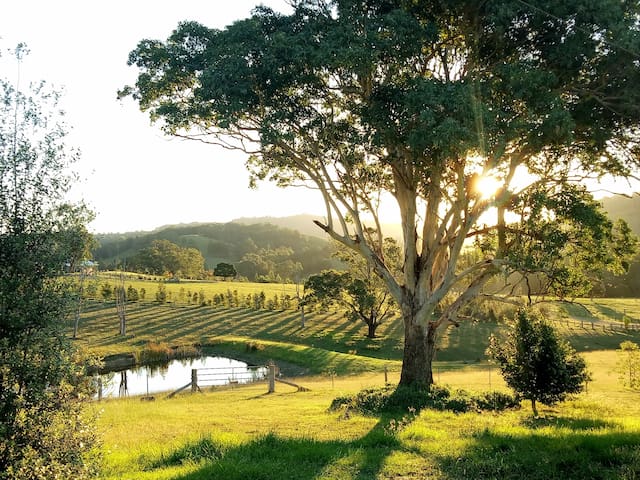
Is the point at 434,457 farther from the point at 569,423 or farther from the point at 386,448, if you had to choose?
the point at 569,423

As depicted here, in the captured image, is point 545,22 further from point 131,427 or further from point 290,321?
point 290,321

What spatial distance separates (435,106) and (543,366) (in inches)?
333

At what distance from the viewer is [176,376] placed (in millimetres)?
38312

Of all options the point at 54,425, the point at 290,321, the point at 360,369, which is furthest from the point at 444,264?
the point at 290,321

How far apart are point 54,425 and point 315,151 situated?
12097 millimetres

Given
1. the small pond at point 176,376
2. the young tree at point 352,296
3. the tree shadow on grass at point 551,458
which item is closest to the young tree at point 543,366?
the tree shadow on grass at point 551,458

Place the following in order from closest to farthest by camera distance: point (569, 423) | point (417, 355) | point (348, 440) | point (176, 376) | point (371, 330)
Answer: point (348, 440) < point (569, 423) < point (417, 355) < point (176, 376) < point (371, 330)

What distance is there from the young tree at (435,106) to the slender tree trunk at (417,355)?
52mm

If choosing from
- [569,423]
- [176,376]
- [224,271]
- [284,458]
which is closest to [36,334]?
[284,458]

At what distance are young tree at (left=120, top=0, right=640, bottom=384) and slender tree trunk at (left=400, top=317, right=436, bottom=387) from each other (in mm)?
52

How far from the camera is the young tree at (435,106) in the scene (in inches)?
502

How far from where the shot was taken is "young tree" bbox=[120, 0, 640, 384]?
12758mm

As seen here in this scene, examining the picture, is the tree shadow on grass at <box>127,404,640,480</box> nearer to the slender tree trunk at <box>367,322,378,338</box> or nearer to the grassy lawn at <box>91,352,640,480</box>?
the grassy lawn at <box>91,352,640,480</box>

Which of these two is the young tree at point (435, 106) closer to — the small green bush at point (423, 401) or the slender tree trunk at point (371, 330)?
the small green bush at point (423, 401)
